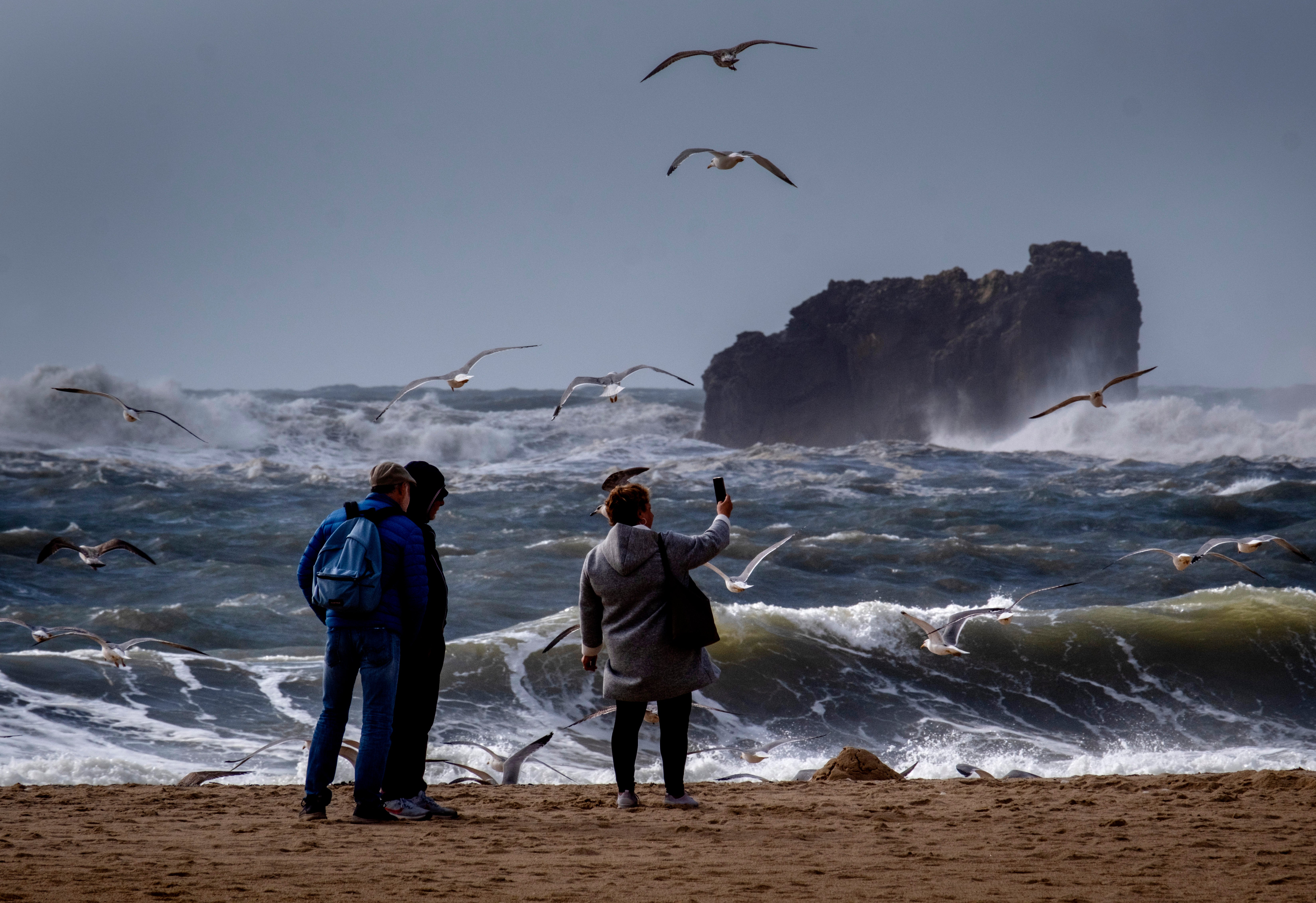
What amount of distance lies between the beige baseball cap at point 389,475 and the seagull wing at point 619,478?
1040mm

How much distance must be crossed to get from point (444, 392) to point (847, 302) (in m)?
29.8

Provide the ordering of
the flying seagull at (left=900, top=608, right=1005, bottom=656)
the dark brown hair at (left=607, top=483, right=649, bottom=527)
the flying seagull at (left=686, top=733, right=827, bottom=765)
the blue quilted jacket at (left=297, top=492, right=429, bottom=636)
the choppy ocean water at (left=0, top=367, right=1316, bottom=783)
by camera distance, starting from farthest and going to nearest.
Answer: the choppy ocean water at (left=0, top=367, right=1316, bottom=783) < the flying seagull at (left=900, top=608, right=1005, bottom=656) < the flying seagull at (left=686, top=733, right=827, bottom=765) < the dark brown hair at (left=607, top=483, right=649, bottom=527) < the blue quilted jacket at (left=297, top=492, right=429, bottom=636)

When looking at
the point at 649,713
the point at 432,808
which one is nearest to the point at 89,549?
the point at 649,713

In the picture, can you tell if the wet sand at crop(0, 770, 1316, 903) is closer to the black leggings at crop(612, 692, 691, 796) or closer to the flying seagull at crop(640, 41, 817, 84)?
the black leggings at crop(612, 692, 691, 796)

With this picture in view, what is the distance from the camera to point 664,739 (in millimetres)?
4688

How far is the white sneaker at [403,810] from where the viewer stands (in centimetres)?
454

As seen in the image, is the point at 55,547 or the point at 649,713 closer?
the point at 649,713

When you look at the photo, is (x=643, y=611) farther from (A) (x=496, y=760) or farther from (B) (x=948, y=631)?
(B) (x=948, y=631)

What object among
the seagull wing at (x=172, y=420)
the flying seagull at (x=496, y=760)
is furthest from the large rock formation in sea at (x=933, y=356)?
the flying seagull at (x=496, y=760)

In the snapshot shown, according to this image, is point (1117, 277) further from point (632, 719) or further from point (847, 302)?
point (632, 719)

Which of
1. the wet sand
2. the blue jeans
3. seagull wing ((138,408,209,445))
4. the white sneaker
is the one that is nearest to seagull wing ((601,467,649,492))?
the blue jeans

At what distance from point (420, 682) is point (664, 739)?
3.54 ft

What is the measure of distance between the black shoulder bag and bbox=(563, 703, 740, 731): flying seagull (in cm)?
130

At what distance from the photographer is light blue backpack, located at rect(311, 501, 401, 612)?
4.06 metres
